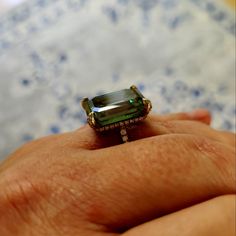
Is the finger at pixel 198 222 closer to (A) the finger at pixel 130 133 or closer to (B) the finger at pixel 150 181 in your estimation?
(B) the finger at pixel 150 181

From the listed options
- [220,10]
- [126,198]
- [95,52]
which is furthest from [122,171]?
[220,10]

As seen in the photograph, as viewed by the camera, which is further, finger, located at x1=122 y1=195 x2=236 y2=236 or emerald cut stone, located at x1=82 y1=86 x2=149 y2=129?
emerald cut stone, located at x1=82 y1=86 x2=149 y2=129

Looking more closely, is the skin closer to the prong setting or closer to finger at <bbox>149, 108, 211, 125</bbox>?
the prong setting

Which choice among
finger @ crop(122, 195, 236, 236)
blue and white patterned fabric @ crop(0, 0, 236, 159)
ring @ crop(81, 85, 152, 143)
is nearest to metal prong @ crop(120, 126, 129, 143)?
ring @ crop(81, 85, 152, 143)

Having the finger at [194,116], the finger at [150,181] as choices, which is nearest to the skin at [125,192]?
the finger at [150,181]

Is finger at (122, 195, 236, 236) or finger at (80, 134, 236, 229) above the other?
finger at (80, 134, 236, 229)

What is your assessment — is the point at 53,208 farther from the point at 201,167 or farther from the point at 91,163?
the point at 201,167
